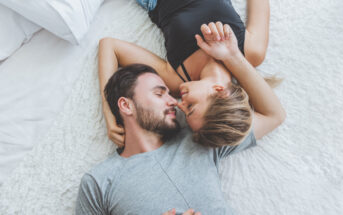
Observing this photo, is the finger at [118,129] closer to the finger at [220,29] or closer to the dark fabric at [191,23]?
the dark fabric at [191,23]

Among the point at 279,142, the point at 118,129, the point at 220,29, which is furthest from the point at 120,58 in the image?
the point at 279,142

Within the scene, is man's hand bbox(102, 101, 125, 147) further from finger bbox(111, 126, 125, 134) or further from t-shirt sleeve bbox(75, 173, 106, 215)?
t-shirt sleeve bbox(75, 173, 106, 215)

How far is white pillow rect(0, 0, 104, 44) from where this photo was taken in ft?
3.44

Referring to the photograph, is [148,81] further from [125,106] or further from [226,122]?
[226,122]

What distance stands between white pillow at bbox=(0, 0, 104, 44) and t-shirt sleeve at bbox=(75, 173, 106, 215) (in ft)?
2.02

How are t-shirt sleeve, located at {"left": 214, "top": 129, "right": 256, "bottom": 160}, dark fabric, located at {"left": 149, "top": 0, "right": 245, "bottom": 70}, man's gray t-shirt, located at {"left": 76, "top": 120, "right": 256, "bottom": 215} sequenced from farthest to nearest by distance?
dark fabric, located at {"left": 149, "top": 0, "right": 245, "bottom": 70} → t-shirt sleeve, located at {"left": 214, "top": 129, "right": 256, "bottom": 160} → man's gray t-shirt, located at {"left": 76, "top": 120, "right": 256, "bottom": 215}

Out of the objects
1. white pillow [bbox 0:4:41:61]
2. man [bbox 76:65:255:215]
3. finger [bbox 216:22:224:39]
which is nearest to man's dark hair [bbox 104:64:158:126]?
man [bbox 76:65:255:215]

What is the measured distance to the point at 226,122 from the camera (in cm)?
91

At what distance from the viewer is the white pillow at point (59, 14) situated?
3.44 feet

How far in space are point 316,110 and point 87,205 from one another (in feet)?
3.07

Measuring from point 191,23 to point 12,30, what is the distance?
2.54ft

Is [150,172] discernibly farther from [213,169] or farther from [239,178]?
[239,178]

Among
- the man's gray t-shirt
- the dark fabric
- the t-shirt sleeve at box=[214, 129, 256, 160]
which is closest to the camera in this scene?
the man's gray t-shirt

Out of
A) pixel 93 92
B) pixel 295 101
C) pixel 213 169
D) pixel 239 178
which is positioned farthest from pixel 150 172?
pixel 295 101
